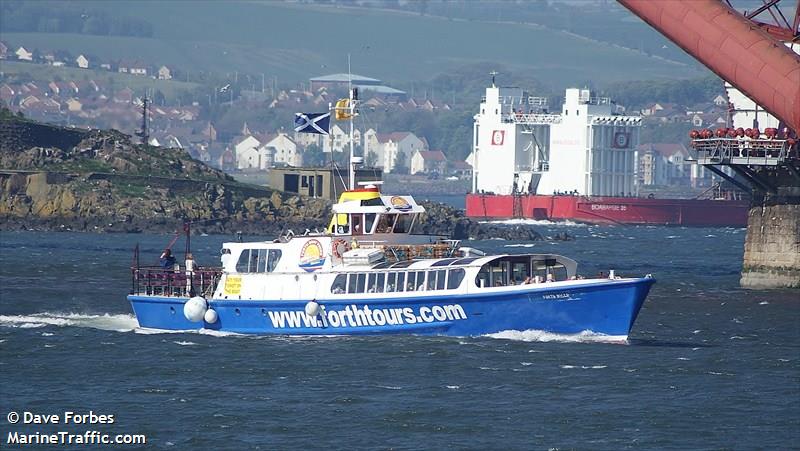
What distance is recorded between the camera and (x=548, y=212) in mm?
170750

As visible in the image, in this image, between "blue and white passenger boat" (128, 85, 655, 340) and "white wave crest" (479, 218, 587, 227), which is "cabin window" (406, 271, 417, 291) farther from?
"white wave crest" (479, 218, 587, 227)

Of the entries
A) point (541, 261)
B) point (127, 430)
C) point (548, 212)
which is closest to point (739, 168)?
point (541, 261)

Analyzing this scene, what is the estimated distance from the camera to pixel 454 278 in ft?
159

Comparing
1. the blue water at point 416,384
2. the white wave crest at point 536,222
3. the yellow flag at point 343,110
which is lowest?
the white wave crest at point 536,222

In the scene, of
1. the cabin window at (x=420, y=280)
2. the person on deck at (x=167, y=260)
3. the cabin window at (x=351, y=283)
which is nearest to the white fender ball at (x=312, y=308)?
the cabin window at (x=351, y=283)

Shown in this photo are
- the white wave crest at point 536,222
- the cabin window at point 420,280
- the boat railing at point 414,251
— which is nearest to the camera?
the cabin window at point 420,280

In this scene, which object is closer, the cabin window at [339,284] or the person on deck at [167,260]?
the cabin window at [339,284]

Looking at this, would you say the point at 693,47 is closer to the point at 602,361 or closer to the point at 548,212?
the point at 602,361

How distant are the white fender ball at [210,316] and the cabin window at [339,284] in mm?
4375

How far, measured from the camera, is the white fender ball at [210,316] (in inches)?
2055

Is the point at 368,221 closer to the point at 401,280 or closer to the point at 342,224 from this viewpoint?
the point at 342,224

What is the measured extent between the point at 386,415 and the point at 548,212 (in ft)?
434

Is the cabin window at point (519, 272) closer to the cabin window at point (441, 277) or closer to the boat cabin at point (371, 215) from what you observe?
the cabin window at point (441, 277)

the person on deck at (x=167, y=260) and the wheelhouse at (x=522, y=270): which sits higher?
the wheelhouse at (x=522, y=270)
